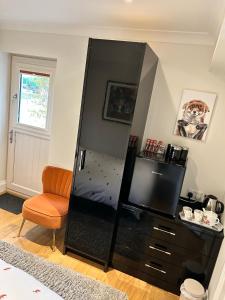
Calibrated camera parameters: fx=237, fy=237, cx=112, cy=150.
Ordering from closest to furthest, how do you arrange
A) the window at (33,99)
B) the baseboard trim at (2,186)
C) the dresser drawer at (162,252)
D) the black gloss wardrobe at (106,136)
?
1. the black gloss wardrobe at (106,136)
2. the dresser drawer at (162,252)
3. the window at (33,99)
4. the baseboard trim at (2,186)

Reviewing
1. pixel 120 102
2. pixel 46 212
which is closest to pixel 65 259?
pixel 46 212

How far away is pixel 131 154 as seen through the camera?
2309 mm

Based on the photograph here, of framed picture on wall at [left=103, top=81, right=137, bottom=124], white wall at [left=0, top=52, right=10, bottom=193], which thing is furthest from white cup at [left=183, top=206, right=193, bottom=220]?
white wall at [left=0, top=52, right=10, bottom=193]

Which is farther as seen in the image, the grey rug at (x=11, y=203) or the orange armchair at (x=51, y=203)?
the grey rug at (x=11, y=203)

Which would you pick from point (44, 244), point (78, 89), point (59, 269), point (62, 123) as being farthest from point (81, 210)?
point (78, 89)

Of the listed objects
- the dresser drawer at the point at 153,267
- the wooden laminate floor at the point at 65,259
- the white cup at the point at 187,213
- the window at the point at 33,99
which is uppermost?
the window at the point at 33,99

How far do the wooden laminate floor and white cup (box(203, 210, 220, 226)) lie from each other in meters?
0.83

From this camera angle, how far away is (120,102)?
2.12 meters

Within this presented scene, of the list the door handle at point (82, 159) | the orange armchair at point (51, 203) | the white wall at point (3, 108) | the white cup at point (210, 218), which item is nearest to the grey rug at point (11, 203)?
the white wall at point (3, 108)

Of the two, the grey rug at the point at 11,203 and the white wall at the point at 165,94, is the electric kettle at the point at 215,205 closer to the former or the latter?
the white wall at the point at 165,94

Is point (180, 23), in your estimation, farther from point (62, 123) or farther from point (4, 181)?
point (4, 181)

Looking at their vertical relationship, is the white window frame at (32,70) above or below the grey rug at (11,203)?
above

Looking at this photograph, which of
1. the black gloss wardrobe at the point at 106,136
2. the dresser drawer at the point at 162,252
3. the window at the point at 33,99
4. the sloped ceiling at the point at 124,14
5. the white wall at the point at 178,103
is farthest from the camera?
the window at the point at 33,99

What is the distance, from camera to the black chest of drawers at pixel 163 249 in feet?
7.04
